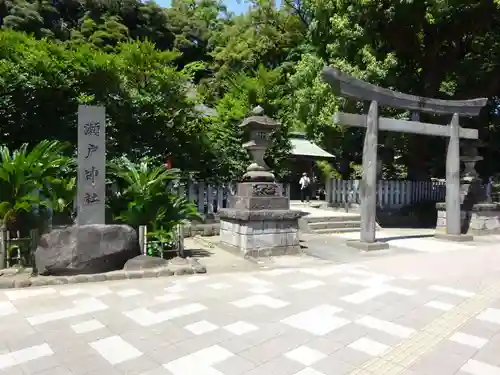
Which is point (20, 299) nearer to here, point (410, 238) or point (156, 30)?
point (410, 238)

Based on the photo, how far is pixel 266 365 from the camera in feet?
12.0

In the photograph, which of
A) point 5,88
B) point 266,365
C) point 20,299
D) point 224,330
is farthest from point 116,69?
point 266,365

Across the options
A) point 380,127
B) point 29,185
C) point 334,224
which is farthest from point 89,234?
point 334,224

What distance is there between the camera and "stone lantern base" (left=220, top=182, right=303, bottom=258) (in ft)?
28.9

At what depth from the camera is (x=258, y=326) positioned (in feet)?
15.1

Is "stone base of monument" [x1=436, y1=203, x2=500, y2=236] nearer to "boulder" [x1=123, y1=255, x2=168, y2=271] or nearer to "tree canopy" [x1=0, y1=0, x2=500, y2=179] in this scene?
"tree canopy" [x1=0, y1=0, x2=500, y2=179]

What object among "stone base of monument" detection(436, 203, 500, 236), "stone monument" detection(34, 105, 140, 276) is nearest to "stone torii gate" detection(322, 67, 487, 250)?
"stone base of monument" detection(436, 203, 500, 236)

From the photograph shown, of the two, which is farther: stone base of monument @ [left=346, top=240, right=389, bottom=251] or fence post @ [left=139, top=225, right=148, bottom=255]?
stone base of monument @ [left=346, top=240, right=389, bottom=251]

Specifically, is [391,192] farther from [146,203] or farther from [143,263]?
[143,263]

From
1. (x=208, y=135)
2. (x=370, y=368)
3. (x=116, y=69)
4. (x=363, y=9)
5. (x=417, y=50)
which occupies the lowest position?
(x=370, y=368)

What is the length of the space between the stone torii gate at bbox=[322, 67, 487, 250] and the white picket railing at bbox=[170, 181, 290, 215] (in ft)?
14.4

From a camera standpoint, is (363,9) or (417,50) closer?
(363,9)

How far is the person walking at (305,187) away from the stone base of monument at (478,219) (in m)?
8.53

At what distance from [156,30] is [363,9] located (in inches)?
954
